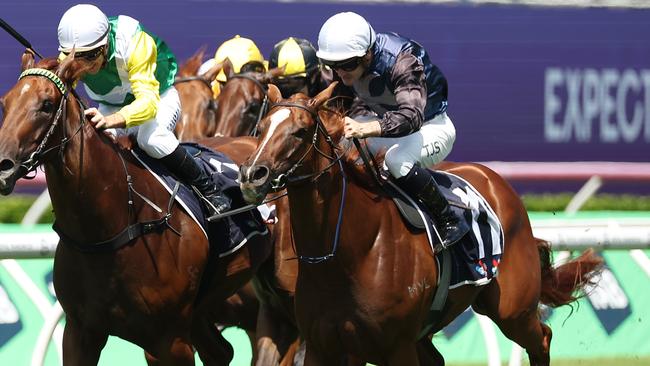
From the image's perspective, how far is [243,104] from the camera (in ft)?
25.6

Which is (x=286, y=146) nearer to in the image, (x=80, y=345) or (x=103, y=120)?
(x=103, y=120)

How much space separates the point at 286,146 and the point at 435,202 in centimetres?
95

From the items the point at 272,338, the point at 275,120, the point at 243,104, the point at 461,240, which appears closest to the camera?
the point at 275,120

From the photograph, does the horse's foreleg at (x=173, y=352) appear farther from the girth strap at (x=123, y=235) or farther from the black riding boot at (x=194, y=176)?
the black riding boot at (x=194, y=176)

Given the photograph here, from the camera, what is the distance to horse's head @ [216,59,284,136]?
7.77 meters

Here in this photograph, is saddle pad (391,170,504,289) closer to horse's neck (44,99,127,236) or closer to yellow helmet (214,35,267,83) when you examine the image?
horse's neck (44,99,127,236)

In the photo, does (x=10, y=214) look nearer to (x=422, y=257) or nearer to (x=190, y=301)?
(x=190, y=301)

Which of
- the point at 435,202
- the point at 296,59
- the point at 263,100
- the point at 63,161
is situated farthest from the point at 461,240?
the point at 296,59

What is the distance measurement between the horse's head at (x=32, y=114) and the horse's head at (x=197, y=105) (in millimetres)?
2717

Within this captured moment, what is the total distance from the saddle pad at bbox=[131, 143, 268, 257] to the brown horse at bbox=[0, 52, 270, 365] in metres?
0.06

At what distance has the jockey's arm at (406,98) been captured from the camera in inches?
207

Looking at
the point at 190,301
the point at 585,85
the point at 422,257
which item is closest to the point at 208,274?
the point at 190,301

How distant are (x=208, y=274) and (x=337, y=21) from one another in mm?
1313

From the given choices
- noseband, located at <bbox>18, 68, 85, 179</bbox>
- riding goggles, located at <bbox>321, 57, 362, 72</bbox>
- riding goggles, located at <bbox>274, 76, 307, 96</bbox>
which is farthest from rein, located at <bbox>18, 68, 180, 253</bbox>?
riding goggles, located at <bbox>274, 76, 307, 96</bbox>
